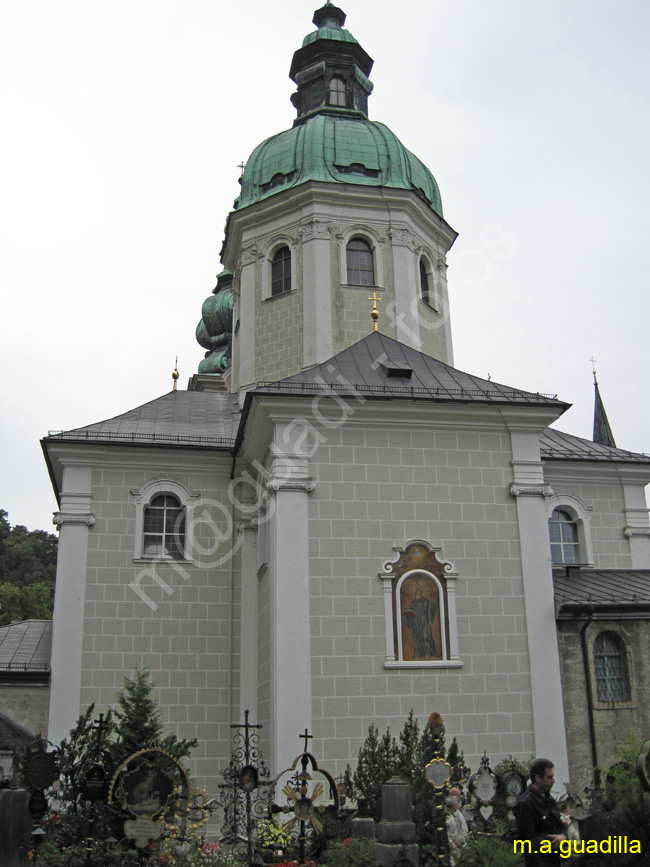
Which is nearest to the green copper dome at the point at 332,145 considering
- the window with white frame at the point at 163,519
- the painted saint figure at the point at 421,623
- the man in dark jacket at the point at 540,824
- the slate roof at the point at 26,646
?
the window with white frame at the point at 163,519

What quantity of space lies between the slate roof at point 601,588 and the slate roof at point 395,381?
9.42ft

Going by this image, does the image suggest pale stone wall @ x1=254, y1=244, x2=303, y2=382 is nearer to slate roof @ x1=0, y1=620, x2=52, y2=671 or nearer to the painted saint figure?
slate roof @ x1=0, y1=620, x2=52, y2=671

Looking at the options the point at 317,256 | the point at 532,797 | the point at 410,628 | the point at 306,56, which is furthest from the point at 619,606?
the point at 306,56

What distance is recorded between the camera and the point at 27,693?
15336 millimetres

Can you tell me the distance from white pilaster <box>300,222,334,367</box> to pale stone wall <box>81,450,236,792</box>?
4326 mm

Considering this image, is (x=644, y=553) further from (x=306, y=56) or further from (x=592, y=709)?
(x=306, y=56)

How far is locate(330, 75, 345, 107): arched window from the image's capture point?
2359 centimetres

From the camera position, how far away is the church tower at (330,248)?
64.8 feet

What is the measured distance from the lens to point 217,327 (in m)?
35.7

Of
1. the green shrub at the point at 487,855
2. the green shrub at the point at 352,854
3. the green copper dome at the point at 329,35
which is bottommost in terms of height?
the green shrub at the point at 352,854

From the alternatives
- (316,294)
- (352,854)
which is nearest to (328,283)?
(316,294)

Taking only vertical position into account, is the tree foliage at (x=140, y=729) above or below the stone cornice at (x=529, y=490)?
below

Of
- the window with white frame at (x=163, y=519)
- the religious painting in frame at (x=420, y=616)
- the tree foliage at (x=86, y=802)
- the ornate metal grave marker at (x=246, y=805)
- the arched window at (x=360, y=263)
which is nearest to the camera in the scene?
the tree foliage at (x=86, y=802)

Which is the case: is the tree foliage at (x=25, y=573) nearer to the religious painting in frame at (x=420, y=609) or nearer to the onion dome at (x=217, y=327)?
the onion dome at (x=217, y=327)
